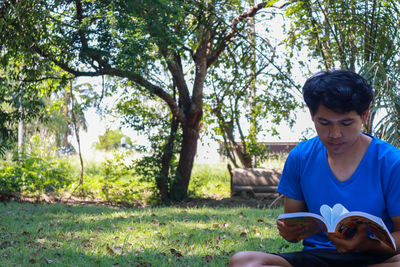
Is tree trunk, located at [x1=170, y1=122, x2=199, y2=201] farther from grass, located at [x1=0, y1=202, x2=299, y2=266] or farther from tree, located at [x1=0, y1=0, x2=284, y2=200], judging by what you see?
grass, located at [x1=0, y1=202, x2=299, y2=266]

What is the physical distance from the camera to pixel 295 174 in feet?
7.91

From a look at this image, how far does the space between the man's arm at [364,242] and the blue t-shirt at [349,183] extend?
0.09 m

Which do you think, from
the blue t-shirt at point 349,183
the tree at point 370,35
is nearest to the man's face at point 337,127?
the blue t-shirt at point 349,183

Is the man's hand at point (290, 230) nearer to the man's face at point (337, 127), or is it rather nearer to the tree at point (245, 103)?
the man's face at point (337, 127)

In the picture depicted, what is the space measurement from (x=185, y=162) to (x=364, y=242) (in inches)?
329

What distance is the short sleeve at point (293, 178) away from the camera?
2.41 metres

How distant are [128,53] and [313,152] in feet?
18.4

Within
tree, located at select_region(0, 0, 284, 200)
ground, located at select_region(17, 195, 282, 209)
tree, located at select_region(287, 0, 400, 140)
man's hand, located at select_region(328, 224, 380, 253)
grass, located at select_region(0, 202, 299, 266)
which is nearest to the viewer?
man's hand, located at select_region(328, 224, 380, 253)

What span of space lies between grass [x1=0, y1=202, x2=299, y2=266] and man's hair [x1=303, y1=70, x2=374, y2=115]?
219 centimetres

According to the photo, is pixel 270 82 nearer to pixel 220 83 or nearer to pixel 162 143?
pixel 220 83

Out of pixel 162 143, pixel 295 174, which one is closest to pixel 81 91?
pixel 162 143

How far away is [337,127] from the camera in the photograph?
2.12 meters

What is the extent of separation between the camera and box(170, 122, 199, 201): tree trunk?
10.2m

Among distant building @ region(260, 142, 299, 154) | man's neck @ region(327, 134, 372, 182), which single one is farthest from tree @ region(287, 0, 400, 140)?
distant building @ region(260, 142, 299, 154)
